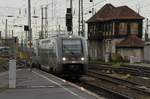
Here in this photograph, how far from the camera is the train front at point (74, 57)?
2895cm

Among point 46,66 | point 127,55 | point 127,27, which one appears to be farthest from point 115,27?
point 46,66

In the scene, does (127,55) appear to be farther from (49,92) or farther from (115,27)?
(49,92)

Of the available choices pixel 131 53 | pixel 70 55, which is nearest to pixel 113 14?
pixel 131 53

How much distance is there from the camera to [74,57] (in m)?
29.0

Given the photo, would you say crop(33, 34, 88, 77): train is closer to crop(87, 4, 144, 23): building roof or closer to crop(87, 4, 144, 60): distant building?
crop(87, 4, 144, 60): distant building

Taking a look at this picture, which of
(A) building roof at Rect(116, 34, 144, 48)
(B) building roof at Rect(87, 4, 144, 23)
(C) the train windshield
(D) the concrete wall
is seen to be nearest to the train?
(C) the train windshield

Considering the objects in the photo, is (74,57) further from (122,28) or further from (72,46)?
(122,28)

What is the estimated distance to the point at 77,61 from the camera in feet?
95.0

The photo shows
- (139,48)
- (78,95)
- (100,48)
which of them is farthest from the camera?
(100,48)

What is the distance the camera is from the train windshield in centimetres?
2933

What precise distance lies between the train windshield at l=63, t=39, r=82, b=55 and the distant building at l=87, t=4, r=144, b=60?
49.8 metres

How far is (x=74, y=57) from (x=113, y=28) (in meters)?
56.0

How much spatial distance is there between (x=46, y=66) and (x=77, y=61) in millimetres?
7309

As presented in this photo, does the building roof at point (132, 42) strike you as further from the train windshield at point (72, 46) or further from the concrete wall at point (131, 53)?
the train windshield at point (72, 46)
